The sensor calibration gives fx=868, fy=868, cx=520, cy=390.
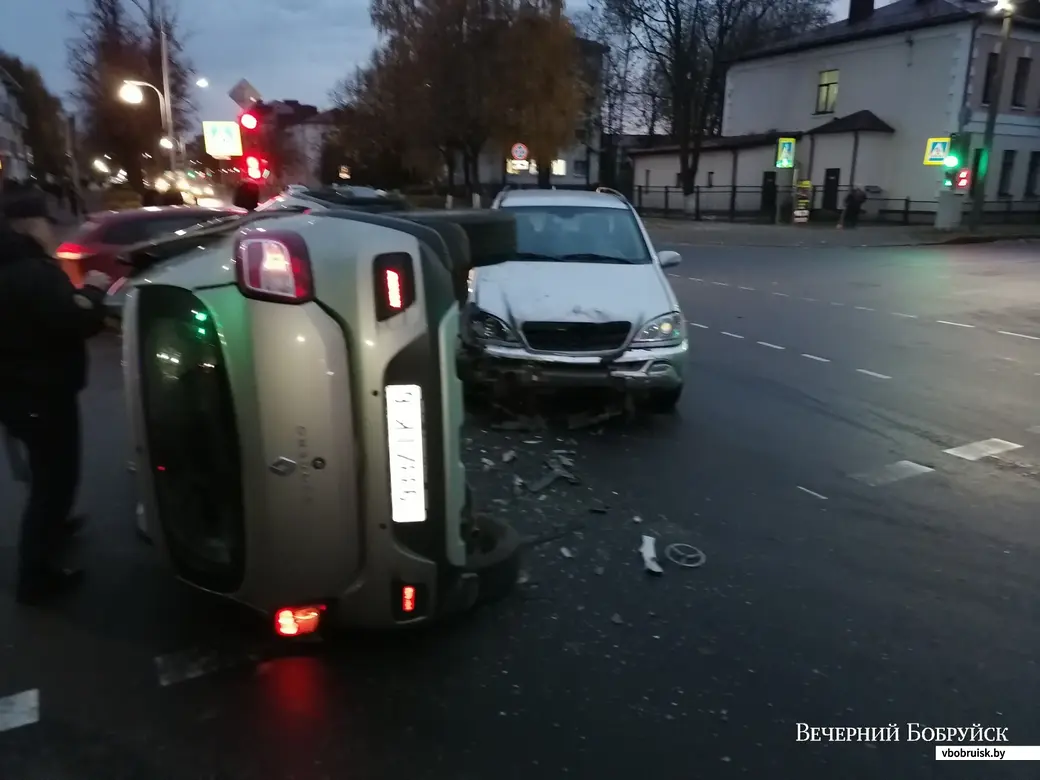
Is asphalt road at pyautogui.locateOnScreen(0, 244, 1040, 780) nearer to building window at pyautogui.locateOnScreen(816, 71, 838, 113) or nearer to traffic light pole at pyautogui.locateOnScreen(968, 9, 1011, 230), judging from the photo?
traffic light pole at pyautogui.locateOnScreen(968, 9, 1011, 230)

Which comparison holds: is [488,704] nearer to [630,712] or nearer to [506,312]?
[630,712]

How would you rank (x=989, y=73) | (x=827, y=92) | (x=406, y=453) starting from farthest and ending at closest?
(x=827, y=92) < (x=989, y=73) < (x=406, y=453)

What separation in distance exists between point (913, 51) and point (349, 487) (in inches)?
1771

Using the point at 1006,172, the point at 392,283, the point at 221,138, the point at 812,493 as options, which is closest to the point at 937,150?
the point at 1006,172

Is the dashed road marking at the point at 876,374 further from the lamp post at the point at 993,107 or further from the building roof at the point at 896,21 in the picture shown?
the building roof at the point at 896,21

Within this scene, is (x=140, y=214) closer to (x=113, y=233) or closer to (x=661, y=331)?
(x=113, y=233)

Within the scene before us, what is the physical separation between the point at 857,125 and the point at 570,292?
3889cm

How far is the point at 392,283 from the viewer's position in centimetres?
301

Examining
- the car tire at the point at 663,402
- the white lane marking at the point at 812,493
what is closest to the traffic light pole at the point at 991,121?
the car tire at the point at 663,402

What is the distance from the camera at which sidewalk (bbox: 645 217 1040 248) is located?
29.7m

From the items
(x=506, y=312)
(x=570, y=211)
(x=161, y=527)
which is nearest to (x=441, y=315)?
(x=161, y=527)

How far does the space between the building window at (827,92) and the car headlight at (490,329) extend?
44.3 m

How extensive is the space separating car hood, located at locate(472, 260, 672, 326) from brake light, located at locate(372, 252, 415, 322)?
3415 millimetres

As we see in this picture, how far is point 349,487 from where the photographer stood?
3.08m
